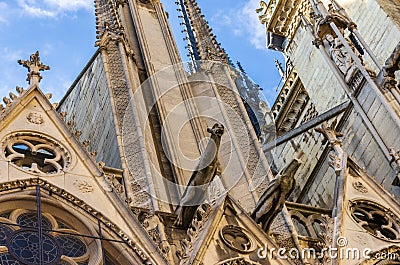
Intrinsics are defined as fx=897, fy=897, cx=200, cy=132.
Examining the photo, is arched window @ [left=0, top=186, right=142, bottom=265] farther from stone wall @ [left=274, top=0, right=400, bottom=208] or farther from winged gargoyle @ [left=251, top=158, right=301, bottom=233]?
stone wall @ [left=274, top=0, right=400, bottom=208]

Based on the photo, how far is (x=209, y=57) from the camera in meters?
17.6

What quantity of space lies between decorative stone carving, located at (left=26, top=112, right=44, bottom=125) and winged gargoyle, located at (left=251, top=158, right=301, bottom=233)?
3.07 m

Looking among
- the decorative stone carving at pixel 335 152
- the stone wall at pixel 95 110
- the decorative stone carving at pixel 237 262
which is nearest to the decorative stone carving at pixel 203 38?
the stone wall at pixel 95 110

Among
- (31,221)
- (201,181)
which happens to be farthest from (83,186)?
(201,181)

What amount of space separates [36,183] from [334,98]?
9601mm

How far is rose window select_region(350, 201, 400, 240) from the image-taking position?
12453 millimetres

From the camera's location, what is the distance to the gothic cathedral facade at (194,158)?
10.6m

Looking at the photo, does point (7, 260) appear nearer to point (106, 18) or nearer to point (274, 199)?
point (274, 199)

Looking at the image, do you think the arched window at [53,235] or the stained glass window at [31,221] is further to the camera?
the stained glass window at [31,221]

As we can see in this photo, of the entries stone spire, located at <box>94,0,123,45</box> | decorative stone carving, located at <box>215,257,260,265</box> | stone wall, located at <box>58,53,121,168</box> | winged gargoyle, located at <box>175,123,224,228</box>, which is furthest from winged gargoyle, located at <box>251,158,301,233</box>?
stone spire, located at <box>94,0,123,45</box>

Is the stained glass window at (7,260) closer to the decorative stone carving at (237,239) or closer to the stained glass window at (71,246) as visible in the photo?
the stained glass window at (71,246)

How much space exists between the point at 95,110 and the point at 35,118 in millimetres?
4257

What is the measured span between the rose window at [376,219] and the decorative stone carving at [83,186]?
380cm

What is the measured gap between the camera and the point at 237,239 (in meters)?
11.2
